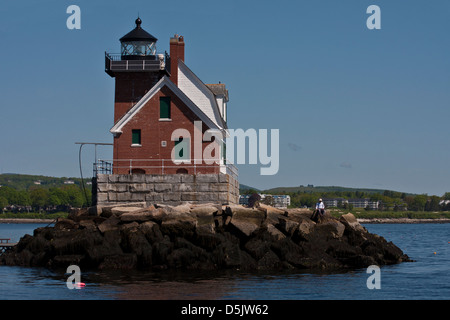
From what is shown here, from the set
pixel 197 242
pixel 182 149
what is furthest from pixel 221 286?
pixel 182 149

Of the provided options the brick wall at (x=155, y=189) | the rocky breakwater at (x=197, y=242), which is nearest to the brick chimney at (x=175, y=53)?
the brick wall at (x=155, y=189)

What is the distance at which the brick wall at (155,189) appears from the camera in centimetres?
4031

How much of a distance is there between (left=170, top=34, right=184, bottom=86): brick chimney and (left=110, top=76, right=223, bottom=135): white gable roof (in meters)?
3.90

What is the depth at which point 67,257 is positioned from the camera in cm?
3538

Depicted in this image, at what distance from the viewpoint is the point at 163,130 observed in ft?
140

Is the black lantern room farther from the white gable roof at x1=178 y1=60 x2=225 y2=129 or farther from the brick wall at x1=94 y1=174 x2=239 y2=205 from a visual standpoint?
the brick wall at x1=94 y1=174 x2=239 y2=205

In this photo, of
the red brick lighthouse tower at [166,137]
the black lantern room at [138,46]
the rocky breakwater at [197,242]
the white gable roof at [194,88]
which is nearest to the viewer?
the rocky breakwater at [197,242]

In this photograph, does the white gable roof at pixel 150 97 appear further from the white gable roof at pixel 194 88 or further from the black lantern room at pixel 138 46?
the white gable roof at pixel 194 88

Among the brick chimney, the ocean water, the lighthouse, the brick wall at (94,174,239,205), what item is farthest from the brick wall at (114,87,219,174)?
the ocean water

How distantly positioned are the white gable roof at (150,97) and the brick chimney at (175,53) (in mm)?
3896

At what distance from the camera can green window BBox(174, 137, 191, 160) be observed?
42.4m

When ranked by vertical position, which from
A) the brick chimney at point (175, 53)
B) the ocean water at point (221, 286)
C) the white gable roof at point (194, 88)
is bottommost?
the ocean water at point (221, 286)

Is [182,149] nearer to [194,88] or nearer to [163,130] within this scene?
[163,130]
